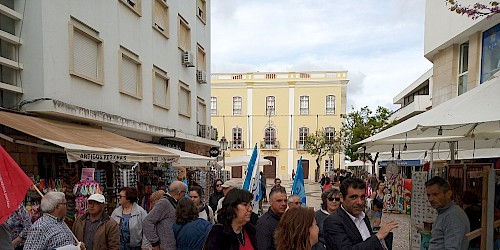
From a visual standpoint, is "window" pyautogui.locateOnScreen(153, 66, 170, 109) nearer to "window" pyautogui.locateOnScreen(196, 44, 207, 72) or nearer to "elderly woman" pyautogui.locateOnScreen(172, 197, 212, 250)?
"window" pyautogui.locateOnScreen(196, 44, 207, 72)

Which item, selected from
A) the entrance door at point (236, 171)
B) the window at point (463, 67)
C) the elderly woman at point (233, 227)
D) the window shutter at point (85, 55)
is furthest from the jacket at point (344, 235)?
the entrance door at point (236, 171)

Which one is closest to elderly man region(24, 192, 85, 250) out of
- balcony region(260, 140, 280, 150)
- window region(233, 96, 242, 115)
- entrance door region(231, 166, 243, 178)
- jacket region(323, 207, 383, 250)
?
jacket region(323, 207, 383, 250)

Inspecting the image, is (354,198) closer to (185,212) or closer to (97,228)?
(185,212)

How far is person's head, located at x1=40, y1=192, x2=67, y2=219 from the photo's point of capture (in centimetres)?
393

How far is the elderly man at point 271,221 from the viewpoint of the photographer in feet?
12.0

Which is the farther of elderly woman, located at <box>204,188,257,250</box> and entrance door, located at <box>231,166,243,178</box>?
entrance door, located at <box>231,166,243,178</box>

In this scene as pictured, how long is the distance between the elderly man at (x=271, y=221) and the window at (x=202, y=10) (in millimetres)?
16635

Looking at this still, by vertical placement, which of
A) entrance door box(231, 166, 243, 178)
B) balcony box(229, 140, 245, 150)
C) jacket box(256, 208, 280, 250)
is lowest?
entrance door box(231, 166, 243, 178)

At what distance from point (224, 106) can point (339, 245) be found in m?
46.0

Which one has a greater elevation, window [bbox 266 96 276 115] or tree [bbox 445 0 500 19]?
tree [bbox 445 0 500 19]

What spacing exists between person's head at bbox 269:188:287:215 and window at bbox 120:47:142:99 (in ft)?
26.7

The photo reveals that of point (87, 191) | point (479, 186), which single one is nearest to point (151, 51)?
point (87, 191)

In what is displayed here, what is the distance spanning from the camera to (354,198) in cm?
348

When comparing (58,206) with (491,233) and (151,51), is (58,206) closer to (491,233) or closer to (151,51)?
(491,233)
